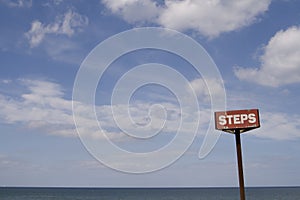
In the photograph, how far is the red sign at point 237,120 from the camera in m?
18.8

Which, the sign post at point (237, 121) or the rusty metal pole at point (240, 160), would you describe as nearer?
the rusty metal pole at point (240, 160)

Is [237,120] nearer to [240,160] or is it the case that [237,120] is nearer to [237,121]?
Answer: [237,121]

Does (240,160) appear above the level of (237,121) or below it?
below

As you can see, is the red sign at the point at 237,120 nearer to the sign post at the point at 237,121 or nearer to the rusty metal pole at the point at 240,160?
the sign post at the point at 237,121

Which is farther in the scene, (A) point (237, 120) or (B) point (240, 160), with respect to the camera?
(A) point (237, 120)

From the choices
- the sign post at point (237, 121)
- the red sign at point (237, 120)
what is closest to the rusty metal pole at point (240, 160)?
the sign post at point (237, 121)

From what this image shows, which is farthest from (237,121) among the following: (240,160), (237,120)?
(240,160)

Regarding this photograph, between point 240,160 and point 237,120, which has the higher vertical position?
point 237,120

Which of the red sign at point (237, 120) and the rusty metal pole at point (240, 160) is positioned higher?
the red sign at point (237, 120)

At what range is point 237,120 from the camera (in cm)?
1898

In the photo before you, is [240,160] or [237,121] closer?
[240,160]

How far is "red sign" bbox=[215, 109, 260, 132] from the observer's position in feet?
61.7

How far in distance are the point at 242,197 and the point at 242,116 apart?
150 inches

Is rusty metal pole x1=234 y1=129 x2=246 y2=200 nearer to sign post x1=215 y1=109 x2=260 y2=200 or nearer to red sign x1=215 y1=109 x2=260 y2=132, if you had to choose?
sign post x1=215 y1=109 x2=260 y2=200
